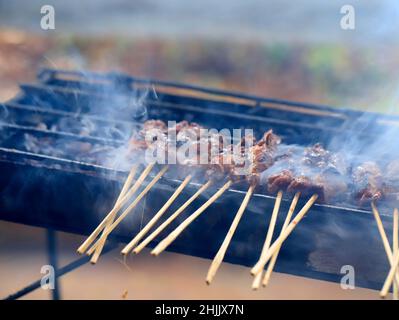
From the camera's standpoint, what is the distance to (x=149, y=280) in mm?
6770

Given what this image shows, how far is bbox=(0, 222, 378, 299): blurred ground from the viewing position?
21.2 feet

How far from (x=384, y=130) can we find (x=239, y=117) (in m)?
1.63

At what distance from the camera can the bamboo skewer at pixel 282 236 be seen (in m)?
2.88

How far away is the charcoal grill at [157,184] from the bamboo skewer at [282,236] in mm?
132

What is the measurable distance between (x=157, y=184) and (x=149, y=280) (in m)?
3.14

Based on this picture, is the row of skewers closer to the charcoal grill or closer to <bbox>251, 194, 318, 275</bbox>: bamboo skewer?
<bbox>251, 194, 318, 275</bbox>: bamboo skewer

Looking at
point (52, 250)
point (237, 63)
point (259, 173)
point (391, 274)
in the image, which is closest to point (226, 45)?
point (237, 63)

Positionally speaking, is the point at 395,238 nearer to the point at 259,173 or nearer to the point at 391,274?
the point at 391,274

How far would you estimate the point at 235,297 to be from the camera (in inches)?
253

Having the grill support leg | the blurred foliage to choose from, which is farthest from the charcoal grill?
the blurred foliage

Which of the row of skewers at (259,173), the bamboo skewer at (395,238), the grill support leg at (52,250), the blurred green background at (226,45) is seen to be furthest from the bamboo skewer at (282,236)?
the blurred green background at (226,45)

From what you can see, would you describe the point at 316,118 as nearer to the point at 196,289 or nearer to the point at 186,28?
the point at 196,289

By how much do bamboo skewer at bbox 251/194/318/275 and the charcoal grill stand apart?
0.13 m
